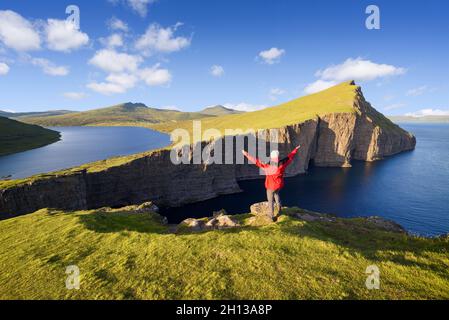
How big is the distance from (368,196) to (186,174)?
187 ft

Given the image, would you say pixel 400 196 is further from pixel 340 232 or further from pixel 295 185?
pixel 340 232

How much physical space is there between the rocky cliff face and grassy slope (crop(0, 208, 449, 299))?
36539 mm

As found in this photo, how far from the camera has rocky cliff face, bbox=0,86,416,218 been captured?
162 ft

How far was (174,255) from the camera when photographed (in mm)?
13758

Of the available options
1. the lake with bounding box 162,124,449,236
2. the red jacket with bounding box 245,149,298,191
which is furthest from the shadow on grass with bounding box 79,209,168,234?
the lake with bounding box 162,124,449,236

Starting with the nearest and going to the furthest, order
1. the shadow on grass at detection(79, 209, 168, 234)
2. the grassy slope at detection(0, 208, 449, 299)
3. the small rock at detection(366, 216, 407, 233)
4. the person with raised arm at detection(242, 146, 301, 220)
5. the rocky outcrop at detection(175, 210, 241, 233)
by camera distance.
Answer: the grassy slope at detection(0, 208, 449, 299) → the person with raised arm at detection(242, 146, 301, 220) → the shadow on grass at detection(79, 209, 168, 234) → the rocky outcrop at detection(175, 210, 241, 233) → the small rock at detection(366, 216, 407, 233)

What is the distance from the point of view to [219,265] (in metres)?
12.6

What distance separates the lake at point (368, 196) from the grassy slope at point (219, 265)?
48002mm

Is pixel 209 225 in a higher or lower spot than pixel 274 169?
lower

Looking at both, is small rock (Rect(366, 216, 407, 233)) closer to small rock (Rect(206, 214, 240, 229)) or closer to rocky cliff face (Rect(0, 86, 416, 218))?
small rock (Rect(206, 214, 240, 229))

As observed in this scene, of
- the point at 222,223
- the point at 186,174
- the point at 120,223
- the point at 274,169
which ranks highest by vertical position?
the point at 274,169

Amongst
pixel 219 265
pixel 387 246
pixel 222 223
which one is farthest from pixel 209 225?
pixel 387 246

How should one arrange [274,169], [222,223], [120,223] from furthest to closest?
[222,223] < [120,223] < [274,169]

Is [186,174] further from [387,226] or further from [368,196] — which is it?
[387,226]
